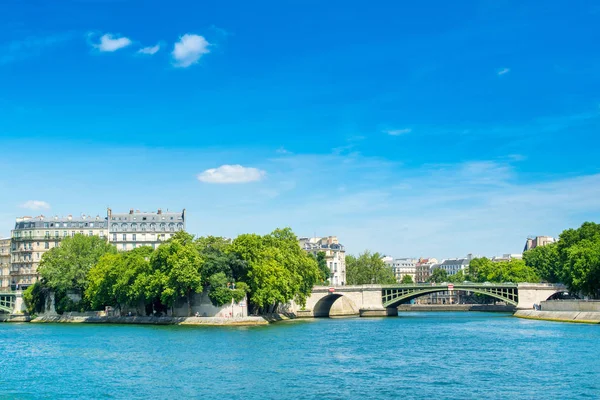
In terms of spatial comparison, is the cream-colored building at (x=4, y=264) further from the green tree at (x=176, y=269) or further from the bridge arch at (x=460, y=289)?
the bridge arch at (x=460, y=289)

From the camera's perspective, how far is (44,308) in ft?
315

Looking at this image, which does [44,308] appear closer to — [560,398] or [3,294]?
[3,294]

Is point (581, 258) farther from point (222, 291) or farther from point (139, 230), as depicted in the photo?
point (139, 230)

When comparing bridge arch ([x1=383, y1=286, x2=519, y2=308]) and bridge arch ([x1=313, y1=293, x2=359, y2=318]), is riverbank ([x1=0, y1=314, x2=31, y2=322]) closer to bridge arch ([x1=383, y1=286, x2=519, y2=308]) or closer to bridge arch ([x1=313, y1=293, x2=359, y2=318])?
bridge arch ([x1=313, y1=293, x2=359, y2=318])

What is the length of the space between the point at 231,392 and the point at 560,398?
47.2 ft

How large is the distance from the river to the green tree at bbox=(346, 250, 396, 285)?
77332mm

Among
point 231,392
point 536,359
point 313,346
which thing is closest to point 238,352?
point 313,346

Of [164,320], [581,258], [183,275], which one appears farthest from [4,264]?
[581,258]

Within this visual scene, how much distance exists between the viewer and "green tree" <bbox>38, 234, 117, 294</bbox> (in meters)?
92.3

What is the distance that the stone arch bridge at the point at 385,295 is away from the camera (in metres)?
97.0

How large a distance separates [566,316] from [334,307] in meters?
37.0

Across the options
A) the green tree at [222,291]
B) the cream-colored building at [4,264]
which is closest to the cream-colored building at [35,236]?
the cream-colored building at [4,264]

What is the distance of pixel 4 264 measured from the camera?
121 m

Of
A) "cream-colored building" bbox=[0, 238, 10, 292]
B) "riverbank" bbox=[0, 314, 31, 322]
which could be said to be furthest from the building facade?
"riverbank" bbox=[0, 314, 31, 322]
